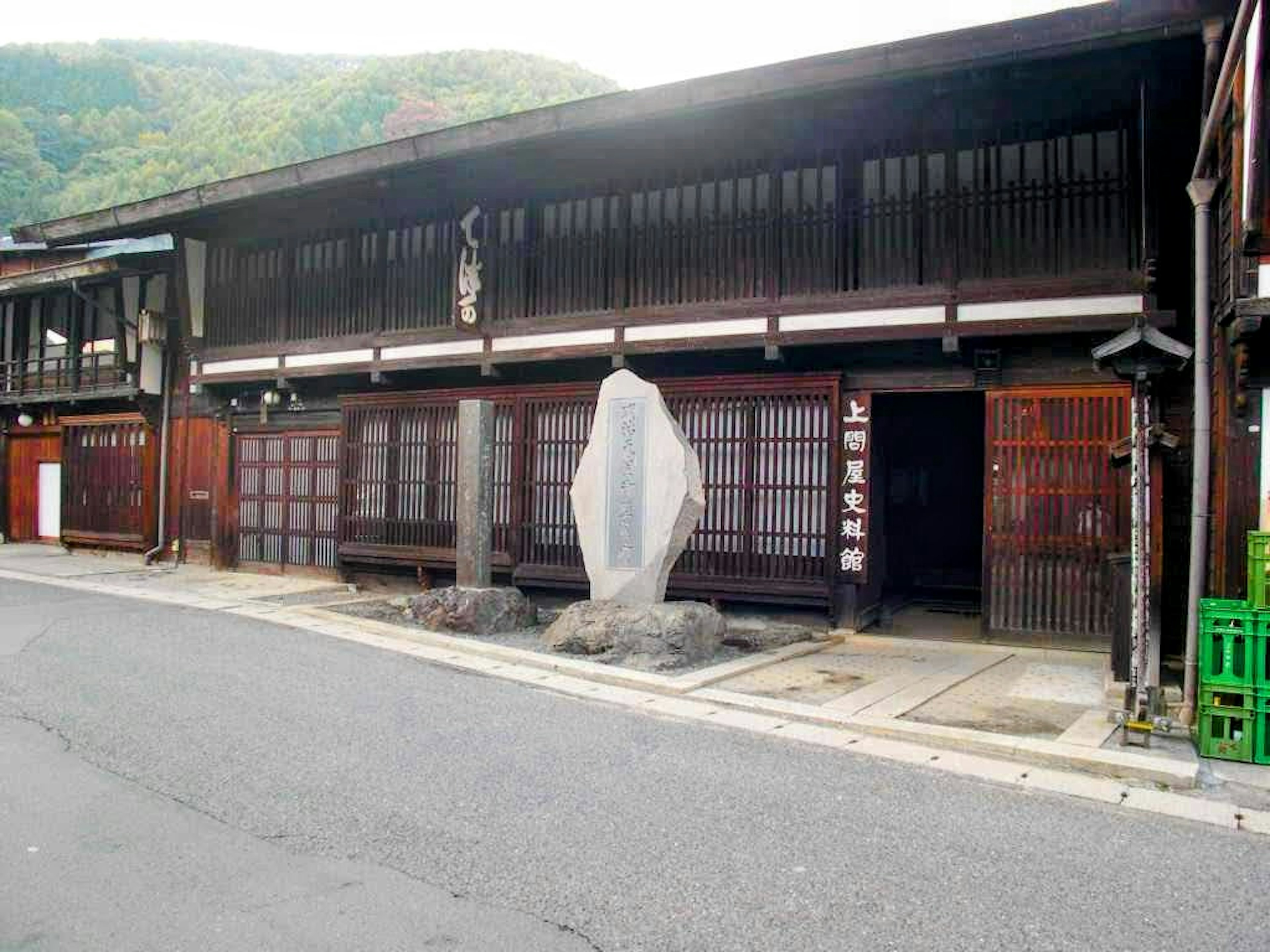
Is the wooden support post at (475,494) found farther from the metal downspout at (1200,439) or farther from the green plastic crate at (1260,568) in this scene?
the green plastic crate at (1260,568)

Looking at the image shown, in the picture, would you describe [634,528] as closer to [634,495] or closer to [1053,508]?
[634,495]

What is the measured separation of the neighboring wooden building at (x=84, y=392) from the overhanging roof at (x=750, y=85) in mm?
3676

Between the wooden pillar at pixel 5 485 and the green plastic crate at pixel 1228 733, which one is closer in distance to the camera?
the green plastic crate at pixel 1228 733

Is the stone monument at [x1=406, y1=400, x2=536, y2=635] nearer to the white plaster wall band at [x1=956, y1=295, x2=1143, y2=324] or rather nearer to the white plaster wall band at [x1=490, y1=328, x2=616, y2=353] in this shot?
the white plaster wall band at [x1=490, y1=328, x2=616, y2=353]

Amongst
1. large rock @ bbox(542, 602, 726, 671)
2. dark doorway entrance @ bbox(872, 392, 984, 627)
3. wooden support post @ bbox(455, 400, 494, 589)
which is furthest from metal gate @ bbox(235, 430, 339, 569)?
dark doorway entrance @ bbox(872, 392, 984, 627)

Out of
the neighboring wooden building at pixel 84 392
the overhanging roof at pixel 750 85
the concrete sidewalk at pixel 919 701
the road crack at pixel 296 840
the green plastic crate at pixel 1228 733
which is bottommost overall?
the concrete sidewalk at pixel 919 701

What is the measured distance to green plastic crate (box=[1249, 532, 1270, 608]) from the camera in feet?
21.2

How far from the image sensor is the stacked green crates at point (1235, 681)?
231 inches

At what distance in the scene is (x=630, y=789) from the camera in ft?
17.2

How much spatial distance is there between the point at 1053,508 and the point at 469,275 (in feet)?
27.0

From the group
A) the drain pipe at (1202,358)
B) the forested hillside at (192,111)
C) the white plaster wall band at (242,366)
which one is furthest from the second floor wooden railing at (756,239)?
the forested hillside at (192,111)

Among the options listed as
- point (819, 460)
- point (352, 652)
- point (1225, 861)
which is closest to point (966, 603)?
point (819, 460)

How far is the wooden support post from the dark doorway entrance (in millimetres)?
6184

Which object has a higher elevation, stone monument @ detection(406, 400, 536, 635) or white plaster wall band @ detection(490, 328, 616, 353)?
white plaster wall band @ detection(490, 328, 616, 353)
